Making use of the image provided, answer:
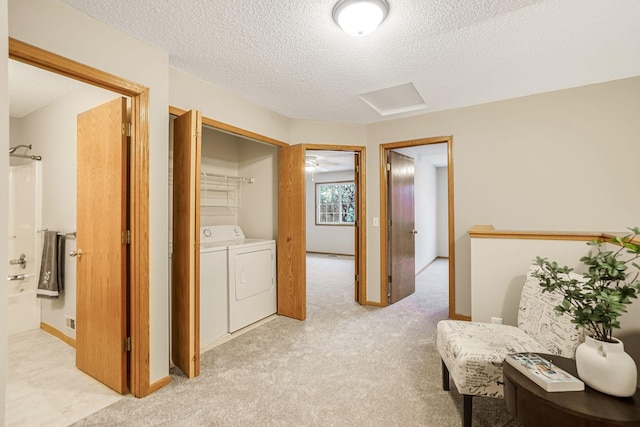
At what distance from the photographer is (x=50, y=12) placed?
1.53m

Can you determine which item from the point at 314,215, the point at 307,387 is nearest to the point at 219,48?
the point at 307,387

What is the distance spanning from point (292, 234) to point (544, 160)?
8.81ft

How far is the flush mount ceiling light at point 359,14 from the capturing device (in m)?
1.56

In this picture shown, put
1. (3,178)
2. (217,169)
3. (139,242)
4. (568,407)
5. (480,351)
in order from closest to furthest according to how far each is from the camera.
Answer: (3,178)
(568,407)
(480,351)
(139,242)
(217,169)

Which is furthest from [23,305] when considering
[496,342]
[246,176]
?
[496,342]

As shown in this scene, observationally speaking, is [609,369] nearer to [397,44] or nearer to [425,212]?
[397,44]

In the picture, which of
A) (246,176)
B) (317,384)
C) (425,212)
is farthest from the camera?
(425,212)

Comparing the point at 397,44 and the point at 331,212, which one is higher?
the point at 397,44

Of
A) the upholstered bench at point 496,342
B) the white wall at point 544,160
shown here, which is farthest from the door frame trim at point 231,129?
the upholstered bench at point 496,342

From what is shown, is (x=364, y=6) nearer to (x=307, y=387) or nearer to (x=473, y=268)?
(x=473, y=268)

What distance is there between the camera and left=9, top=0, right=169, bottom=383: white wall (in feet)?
5.04

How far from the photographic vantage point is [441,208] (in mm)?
7387

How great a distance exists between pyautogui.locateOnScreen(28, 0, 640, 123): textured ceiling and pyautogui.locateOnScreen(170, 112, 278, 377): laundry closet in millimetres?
562

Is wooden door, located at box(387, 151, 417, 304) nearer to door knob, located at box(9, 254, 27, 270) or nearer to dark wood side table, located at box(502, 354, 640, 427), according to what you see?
dark wood side table, located at box(502, 354, 640, 427)
